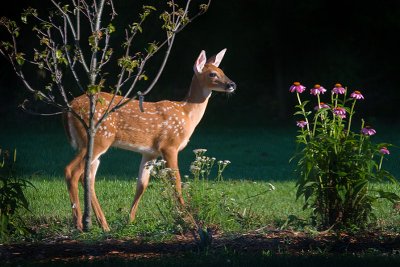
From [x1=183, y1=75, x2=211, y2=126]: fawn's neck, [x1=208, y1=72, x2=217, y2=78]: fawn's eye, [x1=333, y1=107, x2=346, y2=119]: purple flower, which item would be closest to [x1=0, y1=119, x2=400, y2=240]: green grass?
[x1=183, y1=75, x2=211, y2=126]: fawn's neck

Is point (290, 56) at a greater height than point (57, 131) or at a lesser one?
greater

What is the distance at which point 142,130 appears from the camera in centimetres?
861

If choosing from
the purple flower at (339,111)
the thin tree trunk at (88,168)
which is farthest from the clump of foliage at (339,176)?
the thin tree trunk at (88,168)

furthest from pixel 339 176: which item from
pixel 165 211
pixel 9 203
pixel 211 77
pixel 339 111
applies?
pixel 9 203

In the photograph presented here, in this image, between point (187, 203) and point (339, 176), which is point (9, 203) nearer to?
point (187, 203)

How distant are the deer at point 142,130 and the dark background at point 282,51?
893cm

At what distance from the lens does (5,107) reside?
1989 cm

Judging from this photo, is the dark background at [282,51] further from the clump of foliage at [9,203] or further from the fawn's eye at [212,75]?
the clump of foliage at [9,203]

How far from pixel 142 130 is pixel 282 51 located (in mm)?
11111

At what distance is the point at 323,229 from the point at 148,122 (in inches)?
89.4

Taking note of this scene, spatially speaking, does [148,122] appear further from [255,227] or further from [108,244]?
[108,244]

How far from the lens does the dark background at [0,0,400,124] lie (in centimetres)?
1856

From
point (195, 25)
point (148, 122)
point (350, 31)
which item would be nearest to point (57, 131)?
point (195, 25)

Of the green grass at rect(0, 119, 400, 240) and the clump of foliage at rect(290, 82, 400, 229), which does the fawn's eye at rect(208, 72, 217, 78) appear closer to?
the green grass at rect(0, 119, 400, 240)
